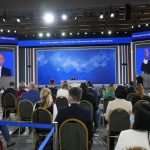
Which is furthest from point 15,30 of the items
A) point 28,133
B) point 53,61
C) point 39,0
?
point 28,133

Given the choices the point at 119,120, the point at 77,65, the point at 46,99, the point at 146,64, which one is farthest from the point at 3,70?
the point at 119,120

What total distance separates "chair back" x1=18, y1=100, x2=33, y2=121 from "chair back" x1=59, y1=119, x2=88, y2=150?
294 centimetres

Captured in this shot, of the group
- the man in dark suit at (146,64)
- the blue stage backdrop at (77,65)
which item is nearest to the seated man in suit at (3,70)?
the blue stage backdrop at (77,65)

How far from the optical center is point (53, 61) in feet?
63.5

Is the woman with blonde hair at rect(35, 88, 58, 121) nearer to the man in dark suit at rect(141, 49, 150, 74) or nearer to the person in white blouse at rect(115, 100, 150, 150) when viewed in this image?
the person in white blouse at rect(115, 100, 150, 150)

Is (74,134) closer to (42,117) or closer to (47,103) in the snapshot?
(42,117)

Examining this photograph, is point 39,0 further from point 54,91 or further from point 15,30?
point 15,30

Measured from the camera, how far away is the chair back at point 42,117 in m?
5.09

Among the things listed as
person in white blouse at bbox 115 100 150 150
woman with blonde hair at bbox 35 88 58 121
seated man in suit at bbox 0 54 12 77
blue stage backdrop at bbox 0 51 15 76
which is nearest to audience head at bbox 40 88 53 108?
woman with blonde hair at bbox 35 88 58 121

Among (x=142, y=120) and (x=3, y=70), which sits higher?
(x=3, y=70)

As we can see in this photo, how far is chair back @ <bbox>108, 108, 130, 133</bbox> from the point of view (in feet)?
16.1

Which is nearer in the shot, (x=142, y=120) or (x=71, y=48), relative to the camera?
(x=142, y=120)

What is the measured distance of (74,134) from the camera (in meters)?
3.80

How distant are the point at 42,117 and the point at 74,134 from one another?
145cm
